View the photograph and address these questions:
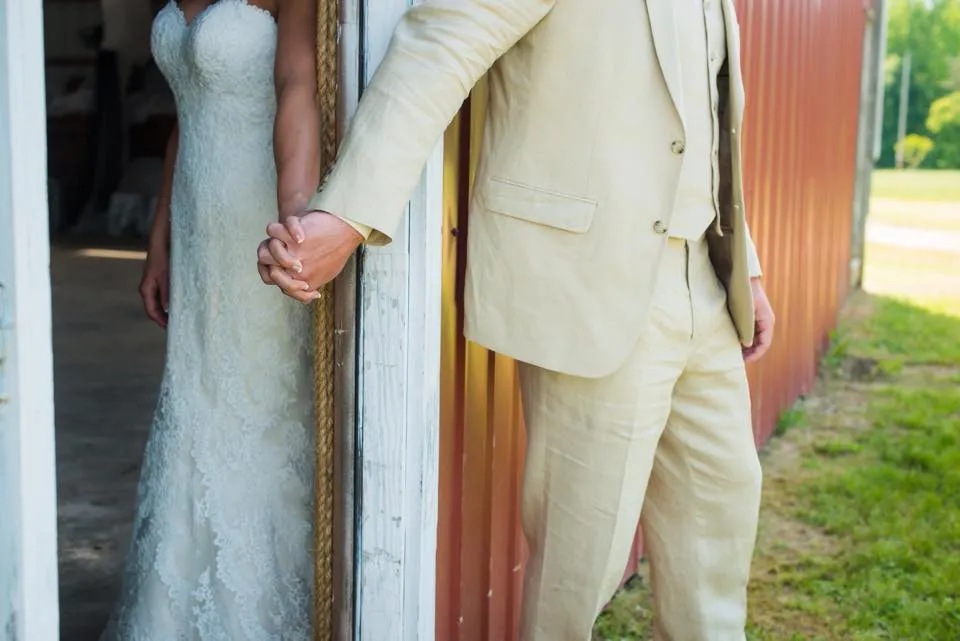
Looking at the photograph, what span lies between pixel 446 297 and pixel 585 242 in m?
0.44

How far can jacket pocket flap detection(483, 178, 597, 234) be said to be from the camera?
6.79 feet

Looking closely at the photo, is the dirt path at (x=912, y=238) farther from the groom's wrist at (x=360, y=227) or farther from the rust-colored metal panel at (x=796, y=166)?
the groom's wrist at (x=360, y=227)

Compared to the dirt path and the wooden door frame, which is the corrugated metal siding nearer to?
the wooden door frame

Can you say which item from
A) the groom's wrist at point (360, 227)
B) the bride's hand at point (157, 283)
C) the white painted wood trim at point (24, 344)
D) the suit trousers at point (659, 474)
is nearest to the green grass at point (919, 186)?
the suit trousers at point (659, 474)

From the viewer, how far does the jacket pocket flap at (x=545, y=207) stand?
6.79 ft

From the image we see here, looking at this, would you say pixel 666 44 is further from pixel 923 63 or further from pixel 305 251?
pixel 923 63

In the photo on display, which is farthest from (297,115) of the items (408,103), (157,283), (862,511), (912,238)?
(912,238)

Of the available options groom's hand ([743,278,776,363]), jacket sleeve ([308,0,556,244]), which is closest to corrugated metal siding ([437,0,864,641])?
jacket sleeve ([308,0,556,244])

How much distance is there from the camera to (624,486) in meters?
2.18

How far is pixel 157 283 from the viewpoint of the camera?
8.86 ft

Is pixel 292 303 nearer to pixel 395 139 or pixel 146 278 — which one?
pixel 146 278

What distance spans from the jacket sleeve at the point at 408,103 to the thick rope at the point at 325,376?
171 mm

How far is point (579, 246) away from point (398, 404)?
1.37 ft

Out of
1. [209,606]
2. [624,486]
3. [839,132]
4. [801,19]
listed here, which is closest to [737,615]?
[624,486]
